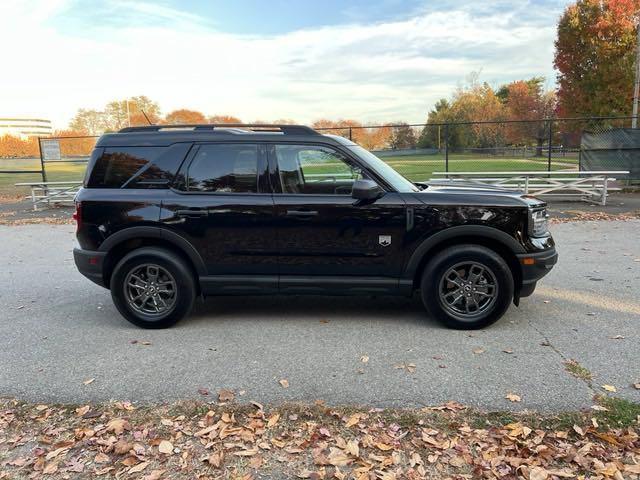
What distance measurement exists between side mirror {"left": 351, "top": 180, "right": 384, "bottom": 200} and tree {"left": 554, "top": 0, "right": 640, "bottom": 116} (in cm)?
2825

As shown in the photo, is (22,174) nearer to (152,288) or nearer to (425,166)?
(425,166)

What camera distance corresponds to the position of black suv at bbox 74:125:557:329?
14.4 ft

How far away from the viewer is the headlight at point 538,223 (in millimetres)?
4406

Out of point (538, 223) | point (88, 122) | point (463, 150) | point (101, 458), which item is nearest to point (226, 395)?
point (101, 458)

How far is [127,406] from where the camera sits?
10.6 feet

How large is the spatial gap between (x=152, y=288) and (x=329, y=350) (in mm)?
1888

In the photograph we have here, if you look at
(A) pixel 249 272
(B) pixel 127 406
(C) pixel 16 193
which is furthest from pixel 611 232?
(C) pixel 16 193

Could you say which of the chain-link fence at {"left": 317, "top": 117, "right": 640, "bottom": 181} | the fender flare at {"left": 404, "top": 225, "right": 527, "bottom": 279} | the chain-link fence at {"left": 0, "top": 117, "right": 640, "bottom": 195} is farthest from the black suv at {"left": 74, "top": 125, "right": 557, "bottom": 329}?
the chain-link fence at {"left": 317, "top": 117, "right": 640, "bottom": 181}

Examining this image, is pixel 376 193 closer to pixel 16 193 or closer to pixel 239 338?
pixel 239 338

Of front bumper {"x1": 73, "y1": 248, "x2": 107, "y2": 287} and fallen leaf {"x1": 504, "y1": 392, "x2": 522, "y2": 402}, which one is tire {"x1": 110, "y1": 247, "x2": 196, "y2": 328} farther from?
fallen leaf {"x1": 504, "y1": 392, "x2": 522, "y2": 402}

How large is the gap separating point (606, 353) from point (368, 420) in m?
2.22

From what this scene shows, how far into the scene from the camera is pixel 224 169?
4625mm

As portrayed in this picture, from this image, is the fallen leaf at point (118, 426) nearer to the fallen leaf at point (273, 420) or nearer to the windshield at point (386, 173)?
the fallen leaf at point (273, 420)

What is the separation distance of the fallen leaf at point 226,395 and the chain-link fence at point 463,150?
974cm
